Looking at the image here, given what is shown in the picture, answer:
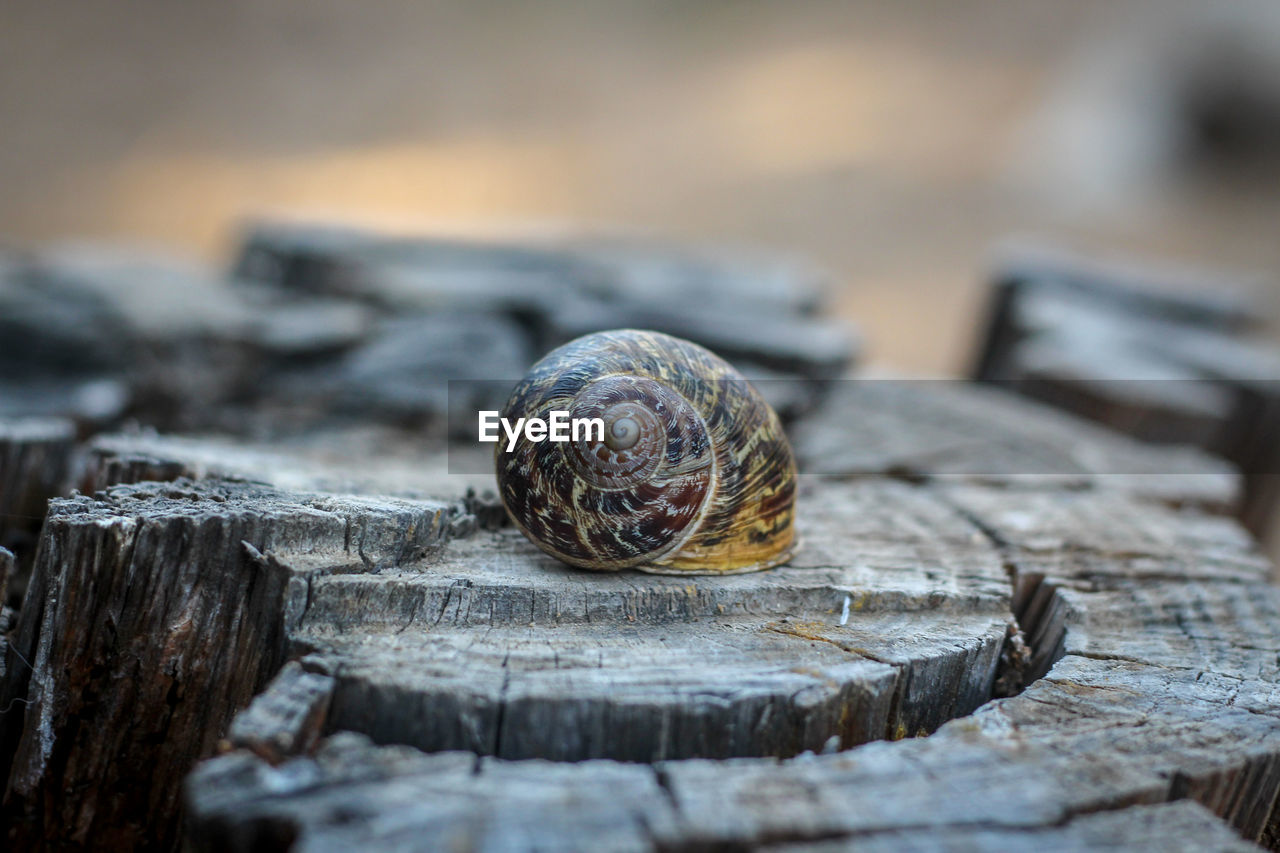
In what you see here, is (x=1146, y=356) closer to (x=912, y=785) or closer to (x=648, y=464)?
(x=648, y=464)

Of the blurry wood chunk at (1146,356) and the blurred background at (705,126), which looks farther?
the blurred background at (705,126)

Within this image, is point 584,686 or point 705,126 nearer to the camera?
point 584,686

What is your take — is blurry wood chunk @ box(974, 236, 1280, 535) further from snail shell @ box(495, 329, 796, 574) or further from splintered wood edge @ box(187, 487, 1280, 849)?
snail shell @ box(495, 329, 796, 574)

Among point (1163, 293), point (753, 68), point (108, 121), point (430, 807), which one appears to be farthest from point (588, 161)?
point (430, 807)

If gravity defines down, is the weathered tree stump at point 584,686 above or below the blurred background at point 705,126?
below

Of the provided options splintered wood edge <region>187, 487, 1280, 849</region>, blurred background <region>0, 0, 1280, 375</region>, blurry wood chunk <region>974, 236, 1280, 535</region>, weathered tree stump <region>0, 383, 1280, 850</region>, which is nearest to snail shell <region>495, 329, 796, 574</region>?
weathered tree stump <region>0, 383, 1280, 850</region>

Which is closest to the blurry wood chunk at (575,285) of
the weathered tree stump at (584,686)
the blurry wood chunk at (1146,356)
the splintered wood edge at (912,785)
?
the blurry wood chunk at (1146,356)

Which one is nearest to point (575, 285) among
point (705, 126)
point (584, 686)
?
point (584, 686)

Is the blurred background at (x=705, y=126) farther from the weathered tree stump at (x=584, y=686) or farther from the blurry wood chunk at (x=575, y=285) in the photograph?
the weathered tree stump at (x=584, y=686)
